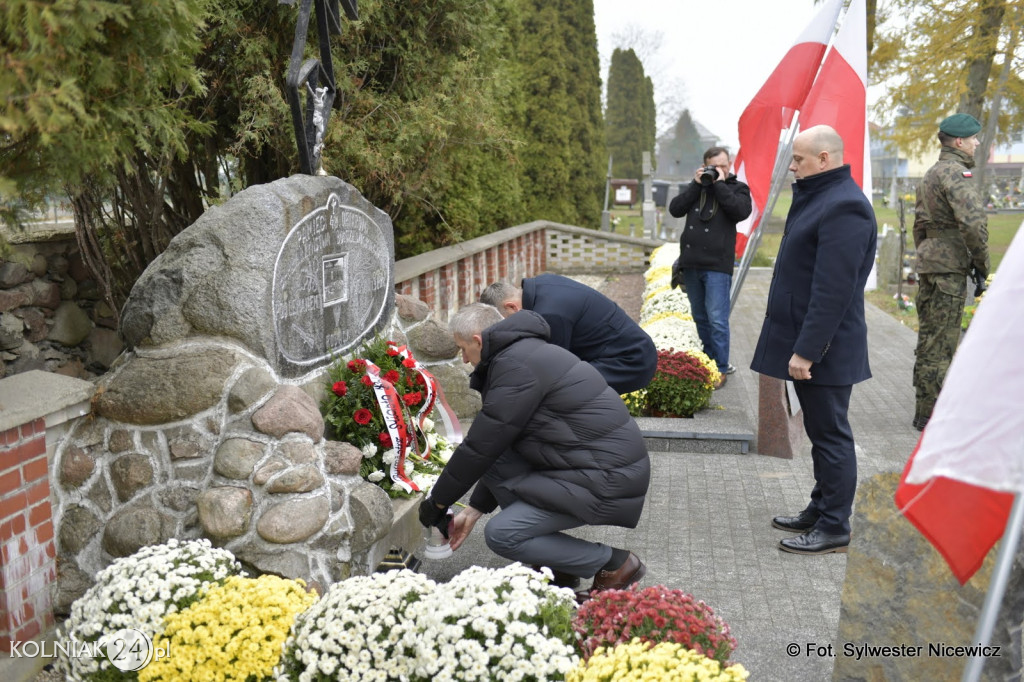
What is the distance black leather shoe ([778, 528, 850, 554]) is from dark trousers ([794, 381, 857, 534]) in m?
0.06

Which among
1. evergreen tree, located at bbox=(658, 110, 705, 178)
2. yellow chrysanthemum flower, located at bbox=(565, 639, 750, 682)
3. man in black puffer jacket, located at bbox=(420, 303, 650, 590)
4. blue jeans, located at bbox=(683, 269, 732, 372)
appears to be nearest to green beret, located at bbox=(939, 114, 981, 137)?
blue jeans, located at bbox=(683, 269, 732, 372)

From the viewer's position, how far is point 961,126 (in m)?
5.95

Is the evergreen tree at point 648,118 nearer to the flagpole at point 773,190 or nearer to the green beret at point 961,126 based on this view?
the flagpole at point 773,190

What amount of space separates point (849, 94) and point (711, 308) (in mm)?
2006

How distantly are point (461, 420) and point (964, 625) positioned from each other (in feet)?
13.6

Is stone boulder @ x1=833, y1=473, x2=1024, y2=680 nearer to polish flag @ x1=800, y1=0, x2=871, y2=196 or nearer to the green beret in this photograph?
the green beret

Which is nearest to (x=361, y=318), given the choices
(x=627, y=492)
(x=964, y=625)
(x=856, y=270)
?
(x=627, y=492)

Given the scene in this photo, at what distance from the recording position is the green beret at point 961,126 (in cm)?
594

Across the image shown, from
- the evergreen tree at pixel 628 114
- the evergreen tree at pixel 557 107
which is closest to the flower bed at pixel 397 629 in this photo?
the evergreen tree at pixel 557 107

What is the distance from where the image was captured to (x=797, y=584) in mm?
4184

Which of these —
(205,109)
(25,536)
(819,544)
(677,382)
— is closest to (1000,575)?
(819,544)

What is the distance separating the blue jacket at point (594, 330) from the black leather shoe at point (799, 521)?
102 centimetres

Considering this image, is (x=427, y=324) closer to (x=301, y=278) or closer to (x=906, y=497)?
(x=301, y=278)

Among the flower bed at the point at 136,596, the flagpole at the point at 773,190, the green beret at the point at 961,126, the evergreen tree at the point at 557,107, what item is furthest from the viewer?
the evergreen tree at the point at 557,107
